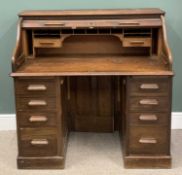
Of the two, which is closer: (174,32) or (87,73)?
(87,73)

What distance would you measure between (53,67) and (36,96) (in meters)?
0.24

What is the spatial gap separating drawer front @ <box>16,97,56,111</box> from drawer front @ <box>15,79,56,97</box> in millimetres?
36

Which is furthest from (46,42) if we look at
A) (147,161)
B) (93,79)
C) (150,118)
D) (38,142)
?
(147,161)

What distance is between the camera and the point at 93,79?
3.06m

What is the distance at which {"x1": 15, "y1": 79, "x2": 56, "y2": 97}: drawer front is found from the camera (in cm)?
247

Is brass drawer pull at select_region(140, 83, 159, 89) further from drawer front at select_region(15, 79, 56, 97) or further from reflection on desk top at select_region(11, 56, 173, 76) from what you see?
drawer front at select_region(15, 79, 56, 97)

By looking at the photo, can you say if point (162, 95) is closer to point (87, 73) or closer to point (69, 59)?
point (87, 73)

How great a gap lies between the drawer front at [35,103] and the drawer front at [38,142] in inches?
6.2

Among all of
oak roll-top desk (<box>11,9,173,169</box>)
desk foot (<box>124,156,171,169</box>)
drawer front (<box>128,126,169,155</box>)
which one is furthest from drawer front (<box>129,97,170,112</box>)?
desk foot (<box>124,156,171,169</box>)

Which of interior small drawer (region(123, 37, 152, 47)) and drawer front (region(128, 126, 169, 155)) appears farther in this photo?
interior small drawer (region(123, 37, 152, 47))

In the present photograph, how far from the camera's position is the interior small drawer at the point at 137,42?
2.79 metres

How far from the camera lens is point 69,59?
2832 millimetres

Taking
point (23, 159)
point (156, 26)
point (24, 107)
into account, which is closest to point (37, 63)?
point (24, 107)

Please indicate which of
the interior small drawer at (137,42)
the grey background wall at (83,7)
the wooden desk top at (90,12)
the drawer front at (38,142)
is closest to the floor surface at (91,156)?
the drawer front at (38,142)
